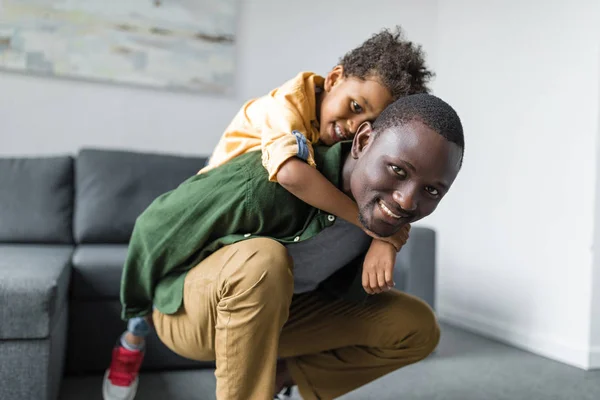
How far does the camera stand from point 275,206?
1158mm

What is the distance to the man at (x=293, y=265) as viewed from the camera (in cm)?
102

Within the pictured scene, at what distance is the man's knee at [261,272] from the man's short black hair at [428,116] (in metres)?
0.31

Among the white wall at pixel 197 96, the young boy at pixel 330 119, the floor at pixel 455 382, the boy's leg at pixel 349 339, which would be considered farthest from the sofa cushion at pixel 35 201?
the boy's leg at pixel 349 339

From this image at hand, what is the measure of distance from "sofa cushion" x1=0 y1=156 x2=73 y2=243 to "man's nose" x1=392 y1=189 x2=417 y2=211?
1741 mm

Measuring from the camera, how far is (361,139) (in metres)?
1.13

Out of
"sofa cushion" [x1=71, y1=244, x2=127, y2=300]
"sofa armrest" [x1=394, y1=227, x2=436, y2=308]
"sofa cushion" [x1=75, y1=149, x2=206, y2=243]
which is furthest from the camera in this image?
"sofa cushion" [x1=75, y1=149, x2=206, y2=243]

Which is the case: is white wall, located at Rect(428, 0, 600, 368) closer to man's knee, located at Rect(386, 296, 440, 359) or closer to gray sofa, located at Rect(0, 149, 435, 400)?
gray sofa, located at Rect(0, 149, 435, 400)

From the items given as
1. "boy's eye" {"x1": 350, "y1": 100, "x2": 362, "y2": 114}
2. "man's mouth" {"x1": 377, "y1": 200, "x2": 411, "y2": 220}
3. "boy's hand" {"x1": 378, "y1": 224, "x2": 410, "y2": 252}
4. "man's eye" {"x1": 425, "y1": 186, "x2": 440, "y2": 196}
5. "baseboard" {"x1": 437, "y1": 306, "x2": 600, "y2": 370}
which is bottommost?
"baseboard" {"x1": 437, "y1": 306, "x2": 600, "y2": 370}

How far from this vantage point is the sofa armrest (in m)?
2.19

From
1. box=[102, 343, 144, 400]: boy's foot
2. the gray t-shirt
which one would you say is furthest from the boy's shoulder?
box=[102, 343, 144, 400]: boy's foot

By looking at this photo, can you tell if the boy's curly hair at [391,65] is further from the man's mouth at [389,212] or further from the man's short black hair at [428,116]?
the man's mouth at [389,212]

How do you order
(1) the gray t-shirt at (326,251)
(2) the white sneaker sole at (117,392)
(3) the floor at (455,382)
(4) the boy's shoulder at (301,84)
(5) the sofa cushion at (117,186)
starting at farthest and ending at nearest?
(5) the sofa cushion at (117,186)
(3) the floor at (455,382)
(2) the white sneaker sole at (117,392)
(4) the boy's shoulder at (301,84)
(1) the gray t-shirt at (326,251)

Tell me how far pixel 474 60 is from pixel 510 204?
832mm

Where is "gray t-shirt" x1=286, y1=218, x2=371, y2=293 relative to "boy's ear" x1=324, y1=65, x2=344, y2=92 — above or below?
below
